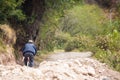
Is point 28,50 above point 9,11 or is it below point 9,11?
below

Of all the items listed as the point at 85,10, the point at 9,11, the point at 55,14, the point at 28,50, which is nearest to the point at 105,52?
the point at 55,14

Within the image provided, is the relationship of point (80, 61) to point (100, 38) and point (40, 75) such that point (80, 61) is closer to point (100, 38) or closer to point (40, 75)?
point (40, 75)

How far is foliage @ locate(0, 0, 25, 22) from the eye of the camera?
26.0 m

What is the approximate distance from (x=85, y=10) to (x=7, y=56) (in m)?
39.9

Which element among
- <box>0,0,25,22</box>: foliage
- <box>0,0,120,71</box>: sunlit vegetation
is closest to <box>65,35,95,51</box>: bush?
<box>0,0,120,71</box>: sunlit vegetation

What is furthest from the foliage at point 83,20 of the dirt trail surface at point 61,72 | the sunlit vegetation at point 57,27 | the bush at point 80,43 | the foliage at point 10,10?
the dirt trail surface at point 61,72

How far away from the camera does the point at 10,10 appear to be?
2694 cm

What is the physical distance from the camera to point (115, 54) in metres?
29.3

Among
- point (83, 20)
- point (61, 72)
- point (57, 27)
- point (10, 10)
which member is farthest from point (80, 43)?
point (61, 72)

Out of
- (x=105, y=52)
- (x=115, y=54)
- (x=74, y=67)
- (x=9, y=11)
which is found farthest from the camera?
(x=105, y=52)

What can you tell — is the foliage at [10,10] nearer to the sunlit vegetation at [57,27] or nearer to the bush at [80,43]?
the sunlit vegetation at [57,27]

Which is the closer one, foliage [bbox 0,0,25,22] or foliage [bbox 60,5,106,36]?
foliage [bbox 0,0,25,22]

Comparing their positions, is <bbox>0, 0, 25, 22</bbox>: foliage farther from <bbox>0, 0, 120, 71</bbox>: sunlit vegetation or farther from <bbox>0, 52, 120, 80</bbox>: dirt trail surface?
<bbox>0, 52, 120, 80</bbox>: dirt trail surface

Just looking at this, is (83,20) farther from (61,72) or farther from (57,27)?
(61,72)
